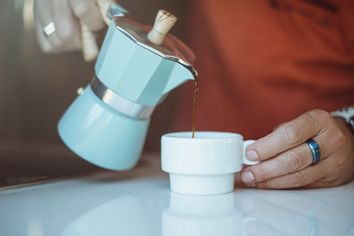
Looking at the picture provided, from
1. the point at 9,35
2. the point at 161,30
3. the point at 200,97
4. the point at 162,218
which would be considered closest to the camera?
the point at 162,218

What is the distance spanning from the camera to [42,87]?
2.87 ft

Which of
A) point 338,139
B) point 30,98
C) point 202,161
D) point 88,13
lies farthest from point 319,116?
point 30,98

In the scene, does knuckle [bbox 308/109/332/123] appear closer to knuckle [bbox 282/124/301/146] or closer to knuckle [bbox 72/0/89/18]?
knuckle [bbox 282/124/301/146]

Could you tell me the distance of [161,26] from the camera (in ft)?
2.11

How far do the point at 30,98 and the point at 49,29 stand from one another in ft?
0.53

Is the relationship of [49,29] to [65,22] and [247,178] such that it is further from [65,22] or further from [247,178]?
[247,178]

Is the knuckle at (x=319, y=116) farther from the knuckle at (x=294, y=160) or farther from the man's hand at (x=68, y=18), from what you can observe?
the man's hand at (x=68, y=18)

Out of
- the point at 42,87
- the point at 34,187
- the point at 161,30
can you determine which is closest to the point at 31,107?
the point at 42,87

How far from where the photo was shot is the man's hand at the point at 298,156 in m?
0.66

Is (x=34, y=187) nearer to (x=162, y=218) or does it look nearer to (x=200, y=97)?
(x=162, y=218)

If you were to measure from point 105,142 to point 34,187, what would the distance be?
0.41ft

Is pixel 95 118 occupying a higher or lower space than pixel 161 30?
lower

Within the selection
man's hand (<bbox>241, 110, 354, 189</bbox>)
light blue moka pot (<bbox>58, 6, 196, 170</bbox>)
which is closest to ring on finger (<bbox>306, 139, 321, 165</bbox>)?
man's hand (<bbox>241, 110, 354, 189</bbox>)

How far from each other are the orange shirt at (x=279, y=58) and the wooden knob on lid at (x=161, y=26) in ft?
1.33
